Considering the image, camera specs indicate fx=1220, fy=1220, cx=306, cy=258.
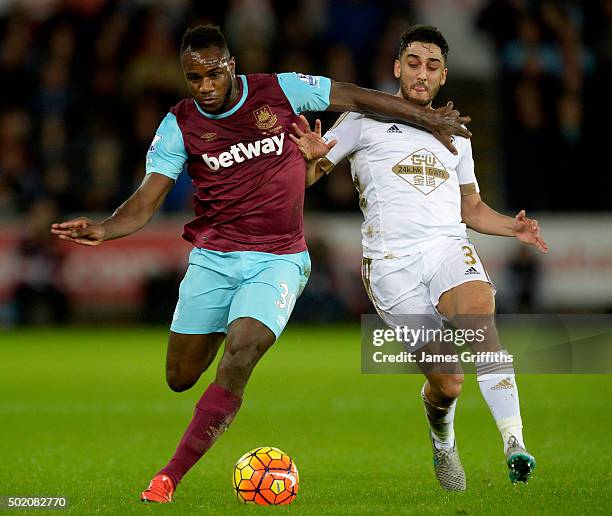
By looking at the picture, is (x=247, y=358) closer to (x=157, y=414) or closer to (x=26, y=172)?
(x=157, y=414)

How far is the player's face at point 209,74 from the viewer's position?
651 centimetres

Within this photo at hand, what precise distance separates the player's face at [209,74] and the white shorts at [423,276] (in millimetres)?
1308

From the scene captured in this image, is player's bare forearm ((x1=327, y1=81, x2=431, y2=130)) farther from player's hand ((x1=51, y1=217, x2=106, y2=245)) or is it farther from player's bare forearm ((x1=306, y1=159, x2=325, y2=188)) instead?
player's hand ((x1=51, y1=217, x2=106, y2=245))

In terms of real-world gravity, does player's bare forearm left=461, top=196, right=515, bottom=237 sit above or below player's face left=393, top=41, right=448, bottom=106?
below

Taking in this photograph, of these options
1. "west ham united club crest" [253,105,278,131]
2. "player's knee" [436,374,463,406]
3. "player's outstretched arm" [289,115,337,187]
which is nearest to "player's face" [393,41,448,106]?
"player's outstretched arm" [289,115,337,187]

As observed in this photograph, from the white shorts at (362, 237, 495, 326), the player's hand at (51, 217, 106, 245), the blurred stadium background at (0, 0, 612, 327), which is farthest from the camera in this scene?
the blurred stadium background at (0, 0, 612, 327)

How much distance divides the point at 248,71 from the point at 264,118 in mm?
10819

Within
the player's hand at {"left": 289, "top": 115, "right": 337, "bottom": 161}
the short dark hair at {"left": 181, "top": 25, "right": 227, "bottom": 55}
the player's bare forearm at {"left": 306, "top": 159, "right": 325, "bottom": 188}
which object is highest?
the short dark hair at {"left": 181, "top": 25, "right": 227, "bottom": 55}

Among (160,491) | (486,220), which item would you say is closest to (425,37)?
(486,220)

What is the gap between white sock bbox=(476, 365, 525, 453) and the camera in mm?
6241

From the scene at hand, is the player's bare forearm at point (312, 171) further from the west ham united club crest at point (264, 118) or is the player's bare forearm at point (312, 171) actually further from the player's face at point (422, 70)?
the player's face at point (422, 70)

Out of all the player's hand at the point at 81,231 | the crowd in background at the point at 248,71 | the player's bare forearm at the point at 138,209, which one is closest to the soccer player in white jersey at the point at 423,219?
the player's bare forearm at the point at 138,209

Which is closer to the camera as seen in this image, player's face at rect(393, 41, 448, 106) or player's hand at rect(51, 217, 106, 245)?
player's hand at rect(51, 217, 106, 245)

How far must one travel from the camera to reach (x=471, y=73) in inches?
709
